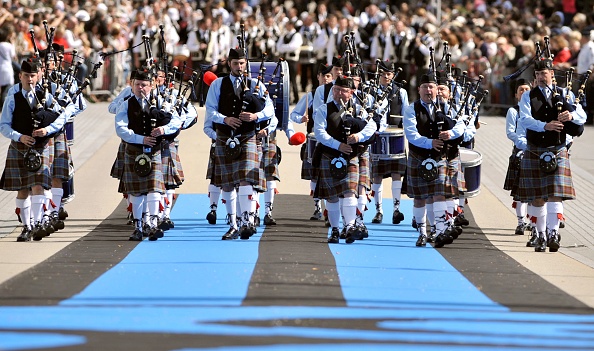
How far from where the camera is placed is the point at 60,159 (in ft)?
40.7

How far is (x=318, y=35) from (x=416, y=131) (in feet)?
44.7

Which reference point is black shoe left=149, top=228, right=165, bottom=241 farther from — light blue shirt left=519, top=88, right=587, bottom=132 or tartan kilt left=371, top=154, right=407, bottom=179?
light blue shirt left=519, top=88, right=587, bottom=132

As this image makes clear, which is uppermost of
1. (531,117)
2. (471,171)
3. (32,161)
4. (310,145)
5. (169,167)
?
(531,117)

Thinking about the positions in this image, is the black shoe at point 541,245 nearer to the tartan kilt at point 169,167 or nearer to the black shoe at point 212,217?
the black shoe at point 212,217

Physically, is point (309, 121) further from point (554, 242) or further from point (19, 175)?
point (19, 175)

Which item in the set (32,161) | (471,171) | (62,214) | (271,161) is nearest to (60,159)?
(32,161)

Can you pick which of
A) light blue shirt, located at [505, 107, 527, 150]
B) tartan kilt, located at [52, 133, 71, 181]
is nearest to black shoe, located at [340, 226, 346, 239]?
light blue shirt, located at [505, 107, 527, 150]

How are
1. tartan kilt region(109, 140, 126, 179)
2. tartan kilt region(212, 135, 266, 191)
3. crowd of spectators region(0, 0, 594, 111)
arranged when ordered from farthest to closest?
crowd of spectators region(0, 0, 594, 111), tartan kilt region(109, 140, 126, 179), tartan kilt region(212, 135, 266, 191)

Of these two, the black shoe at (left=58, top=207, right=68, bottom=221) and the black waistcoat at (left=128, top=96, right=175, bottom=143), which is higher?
the black waistcoat at (left=128, top=96, right=175, bottom=143)

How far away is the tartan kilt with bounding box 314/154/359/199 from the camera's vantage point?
38.9ft

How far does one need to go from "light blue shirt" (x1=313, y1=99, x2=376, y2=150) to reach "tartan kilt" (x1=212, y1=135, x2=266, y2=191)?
2.07 ft

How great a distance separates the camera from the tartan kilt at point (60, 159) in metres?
12.4

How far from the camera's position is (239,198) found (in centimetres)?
1223

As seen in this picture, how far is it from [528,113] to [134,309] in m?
4.62
